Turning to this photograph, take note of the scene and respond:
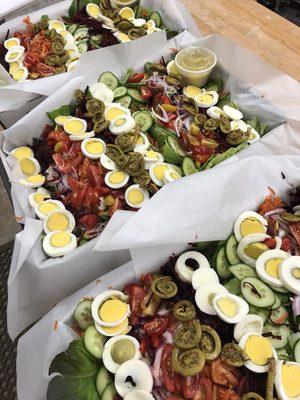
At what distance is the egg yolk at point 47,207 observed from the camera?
1778 millimetres

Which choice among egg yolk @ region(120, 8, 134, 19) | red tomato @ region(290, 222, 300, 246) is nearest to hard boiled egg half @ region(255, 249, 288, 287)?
red tomato @ region(290, 222, 300, 246)

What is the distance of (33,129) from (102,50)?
0.52 metres

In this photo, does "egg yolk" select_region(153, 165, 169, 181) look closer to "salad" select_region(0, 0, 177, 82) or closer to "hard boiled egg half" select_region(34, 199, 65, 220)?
"hard boiled egg half" select_region(34, 199, 65, 220)

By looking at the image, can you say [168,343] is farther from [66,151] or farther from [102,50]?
[102,50]

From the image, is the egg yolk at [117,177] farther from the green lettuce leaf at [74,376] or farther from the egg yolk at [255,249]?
the green lettuce leaf at [74,376]

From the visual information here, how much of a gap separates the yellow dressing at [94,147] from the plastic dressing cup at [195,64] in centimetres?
60

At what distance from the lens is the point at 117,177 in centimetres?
184

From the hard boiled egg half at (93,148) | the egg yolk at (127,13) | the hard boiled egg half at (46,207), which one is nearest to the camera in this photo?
the hard boiled egg half at (46,207)

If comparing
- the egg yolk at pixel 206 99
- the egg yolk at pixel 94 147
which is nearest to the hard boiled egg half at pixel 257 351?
the egg yolk at pixel 94 147

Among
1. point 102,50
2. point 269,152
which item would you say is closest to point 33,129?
point 102,50

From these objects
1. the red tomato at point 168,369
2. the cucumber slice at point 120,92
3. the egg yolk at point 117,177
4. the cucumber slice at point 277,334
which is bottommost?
the cucumber slice at point 277,334

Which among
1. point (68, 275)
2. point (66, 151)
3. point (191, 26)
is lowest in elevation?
point (68, 275)

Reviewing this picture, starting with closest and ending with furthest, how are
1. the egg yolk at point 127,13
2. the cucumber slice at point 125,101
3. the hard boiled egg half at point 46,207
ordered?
the hard boiled egg half at point 46,207 → the cucumber slice at point 125,101 → the egg yolk at point 127,13

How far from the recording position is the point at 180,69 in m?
2.16
